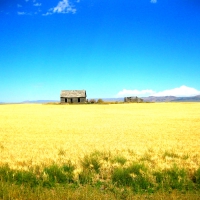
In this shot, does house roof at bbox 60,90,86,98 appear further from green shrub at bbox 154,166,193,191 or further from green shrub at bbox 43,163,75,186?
green shrub at bbox 154,166,193,191

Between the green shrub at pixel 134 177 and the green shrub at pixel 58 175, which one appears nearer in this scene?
the green shrub at pixel 134 177

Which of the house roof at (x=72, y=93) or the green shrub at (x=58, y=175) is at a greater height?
the house roof at (x=72, y=93)

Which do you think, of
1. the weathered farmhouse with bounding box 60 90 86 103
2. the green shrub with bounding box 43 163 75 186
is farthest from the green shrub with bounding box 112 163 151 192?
the weathered farmhouse with bounding box 60 90 86 103

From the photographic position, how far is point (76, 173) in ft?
27.7

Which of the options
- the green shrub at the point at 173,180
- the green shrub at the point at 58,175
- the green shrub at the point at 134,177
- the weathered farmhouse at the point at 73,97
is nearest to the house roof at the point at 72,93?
the weathered farmhouse at the point at 73,97

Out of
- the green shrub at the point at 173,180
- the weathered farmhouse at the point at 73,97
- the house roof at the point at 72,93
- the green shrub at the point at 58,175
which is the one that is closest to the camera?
the green shrub at the point at 173,180

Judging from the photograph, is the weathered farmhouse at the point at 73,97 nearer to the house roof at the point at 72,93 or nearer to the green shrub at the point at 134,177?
the house roof at the point at 72,93

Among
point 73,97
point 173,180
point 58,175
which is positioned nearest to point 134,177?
point 173,180

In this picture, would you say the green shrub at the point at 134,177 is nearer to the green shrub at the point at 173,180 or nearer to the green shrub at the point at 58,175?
the green shrub at the point at 173,180

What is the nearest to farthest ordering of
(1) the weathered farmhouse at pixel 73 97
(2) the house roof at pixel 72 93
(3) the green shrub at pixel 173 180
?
(3) the green shrub at pixel 173 180, (1) the weathered farmhouse at pixel 73 97, (2) the house roof at pixel 72 93

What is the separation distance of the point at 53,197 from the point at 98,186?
1.90 m

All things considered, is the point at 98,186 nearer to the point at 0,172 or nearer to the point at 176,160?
the point at 0,172

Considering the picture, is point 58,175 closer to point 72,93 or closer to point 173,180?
point 173,180

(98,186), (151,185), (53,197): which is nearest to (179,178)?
(151,185)
